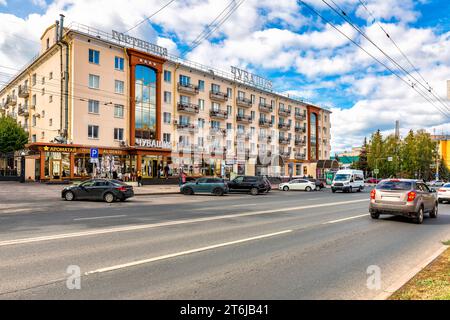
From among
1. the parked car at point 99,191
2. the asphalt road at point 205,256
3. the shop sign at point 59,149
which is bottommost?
the asphalt road at point 205,256

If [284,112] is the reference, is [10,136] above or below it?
below

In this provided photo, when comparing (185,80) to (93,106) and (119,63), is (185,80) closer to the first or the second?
(119,63)

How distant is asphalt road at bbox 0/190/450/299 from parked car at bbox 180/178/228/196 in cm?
1485

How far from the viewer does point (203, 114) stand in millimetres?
50406

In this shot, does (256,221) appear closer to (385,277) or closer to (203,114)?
(385,277)

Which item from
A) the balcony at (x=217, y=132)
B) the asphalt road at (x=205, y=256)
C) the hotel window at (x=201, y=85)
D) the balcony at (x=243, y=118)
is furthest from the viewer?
the balcony at (x=243, y=118)

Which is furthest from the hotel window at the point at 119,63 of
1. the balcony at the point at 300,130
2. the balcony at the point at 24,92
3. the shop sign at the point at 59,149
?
the balcony at the point at 300,130

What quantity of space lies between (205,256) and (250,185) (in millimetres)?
23663

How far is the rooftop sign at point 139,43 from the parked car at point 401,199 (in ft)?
117

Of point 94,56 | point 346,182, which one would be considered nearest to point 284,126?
point 346,182

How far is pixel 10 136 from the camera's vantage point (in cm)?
4159

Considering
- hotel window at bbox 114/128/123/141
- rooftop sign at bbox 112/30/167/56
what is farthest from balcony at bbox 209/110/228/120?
hotel window at bbox 114/128/123/141

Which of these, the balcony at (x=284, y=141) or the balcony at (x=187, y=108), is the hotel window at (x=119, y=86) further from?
the balcony at (x=284, y=141)

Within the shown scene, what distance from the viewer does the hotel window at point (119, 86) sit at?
3972cm
